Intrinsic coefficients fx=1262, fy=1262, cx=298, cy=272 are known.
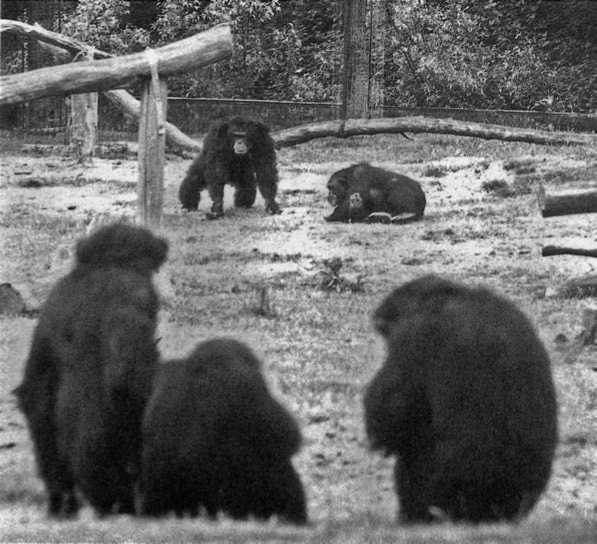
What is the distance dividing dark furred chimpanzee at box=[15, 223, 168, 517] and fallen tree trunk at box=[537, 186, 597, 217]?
1.27 meters

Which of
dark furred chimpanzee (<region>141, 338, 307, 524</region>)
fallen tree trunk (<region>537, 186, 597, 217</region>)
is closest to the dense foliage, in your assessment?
fallen tree trunk (<region>537, 186, 597, 217</region>)

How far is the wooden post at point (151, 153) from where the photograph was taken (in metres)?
4.41

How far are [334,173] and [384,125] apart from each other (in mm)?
293

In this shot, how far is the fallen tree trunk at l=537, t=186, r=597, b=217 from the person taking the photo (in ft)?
13.1

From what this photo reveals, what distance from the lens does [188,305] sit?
412cm

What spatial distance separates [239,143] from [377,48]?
585 mm

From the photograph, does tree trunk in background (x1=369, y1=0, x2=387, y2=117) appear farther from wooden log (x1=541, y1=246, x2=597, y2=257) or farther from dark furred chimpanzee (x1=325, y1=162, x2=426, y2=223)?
wooden log (x1=541, y1=246, x2=597, y2=257)

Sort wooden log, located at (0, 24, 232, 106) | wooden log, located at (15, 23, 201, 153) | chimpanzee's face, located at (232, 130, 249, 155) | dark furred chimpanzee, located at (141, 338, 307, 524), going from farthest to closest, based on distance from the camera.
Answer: wooden log, located at (15, 23, 201, 153) → chimpanzee's face, located at (232, 130, 249, 155) → wooden log, located at (0, 24, 232, 106) → dark furred chimpanzee, located at (141, 338, 307, 524)

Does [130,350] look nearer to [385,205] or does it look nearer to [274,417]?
[274,417]

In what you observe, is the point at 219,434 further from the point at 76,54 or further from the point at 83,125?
the point at 76,54

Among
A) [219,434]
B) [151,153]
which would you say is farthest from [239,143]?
[219,434]

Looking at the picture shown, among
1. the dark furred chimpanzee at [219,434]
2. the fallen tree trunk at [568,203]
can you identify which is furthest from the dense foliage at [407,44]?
the dark furred chimpanzee at [219,434]

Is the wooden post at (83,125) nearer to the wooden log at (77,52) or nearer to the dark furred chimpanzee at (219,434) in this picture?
the wooden log at (77,52)

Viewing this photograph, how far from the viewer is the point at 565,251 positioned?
13.5ft
